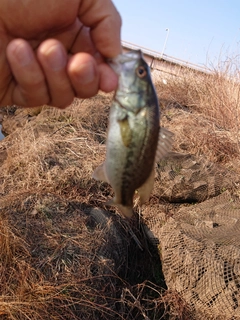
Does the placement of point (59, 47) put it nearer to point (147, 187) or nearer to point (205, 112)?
point (147, 187)

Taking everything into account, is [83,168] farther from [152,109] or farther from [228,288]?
[152,109]

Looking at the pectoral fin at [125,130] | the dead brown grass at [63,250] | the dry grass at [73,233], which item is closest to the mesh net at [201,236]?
the dry grass at [73,233]

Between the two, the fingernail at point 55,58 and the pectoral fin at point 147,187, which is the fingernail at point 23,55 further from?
the pectoral fin at point 147,187

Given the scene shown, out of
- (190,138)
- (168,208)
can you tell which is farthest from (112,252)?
(190,138)

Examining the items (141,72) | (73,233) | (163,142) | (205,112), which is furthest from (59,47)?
(205,112)

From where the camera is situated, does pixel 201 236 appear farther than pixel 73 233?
No
